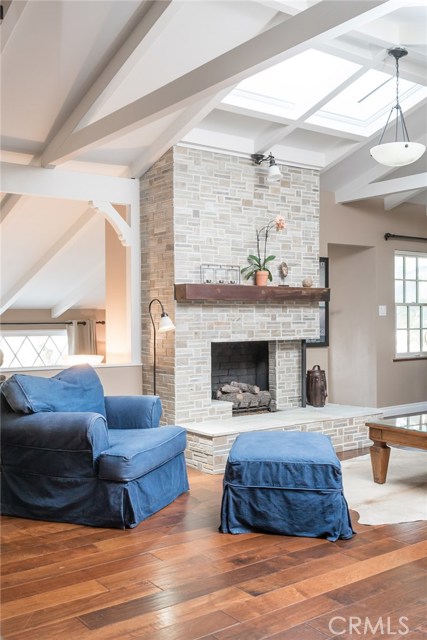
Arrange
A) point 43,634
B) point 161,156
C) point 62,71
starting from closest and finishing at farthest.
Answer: point 43,634, point 62,71, point 161,156

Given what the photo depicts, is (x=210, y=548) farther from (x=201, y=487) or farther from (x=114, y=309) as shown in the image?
(x=114, y=309)

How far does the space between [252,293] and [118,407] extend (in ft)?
6.02

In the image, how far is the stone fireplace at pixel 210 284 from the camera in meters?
5.54

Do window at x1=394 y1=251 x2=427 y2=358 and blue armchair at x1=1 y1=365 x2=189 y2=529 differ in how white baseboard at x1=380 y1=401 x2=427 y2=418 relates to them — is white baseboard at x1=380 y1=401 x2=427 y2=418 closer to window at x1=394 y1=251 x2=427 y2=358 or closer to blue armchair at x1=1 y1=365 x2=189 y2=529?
window at x1=394 y1=251 x2=427 y2=358

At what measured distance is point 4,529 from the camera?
3711mm

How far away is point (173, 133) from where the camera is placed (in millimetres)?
5375

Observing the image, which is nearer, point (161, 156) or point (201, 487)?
point (201, 487)

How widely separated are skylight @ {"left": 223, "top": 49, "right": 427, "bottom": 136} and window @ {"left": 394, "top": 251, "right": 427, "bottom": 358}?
2363 mm

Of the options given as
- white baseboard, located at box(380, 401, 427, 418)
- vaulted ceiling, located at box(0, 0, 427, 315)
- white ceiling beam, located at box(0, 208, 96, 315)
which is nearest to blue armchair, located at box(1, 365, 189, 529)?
vaulted ceiling, located at box(0, 0, 427, 315)

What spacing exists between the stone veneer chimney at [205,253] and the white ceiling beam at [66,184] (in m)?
0.20

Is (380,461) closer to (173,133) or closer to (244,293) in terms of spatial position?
(244,293)

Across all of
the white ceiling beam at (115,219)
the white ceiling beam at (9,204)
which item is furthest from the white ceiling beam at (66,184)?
the white ceiling beam at (9,204)

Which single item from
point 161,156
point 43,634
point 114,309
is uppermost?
point 161,156

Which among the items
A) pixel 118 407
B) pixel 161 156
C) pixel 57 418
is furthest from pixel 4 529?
pixel 161 156
